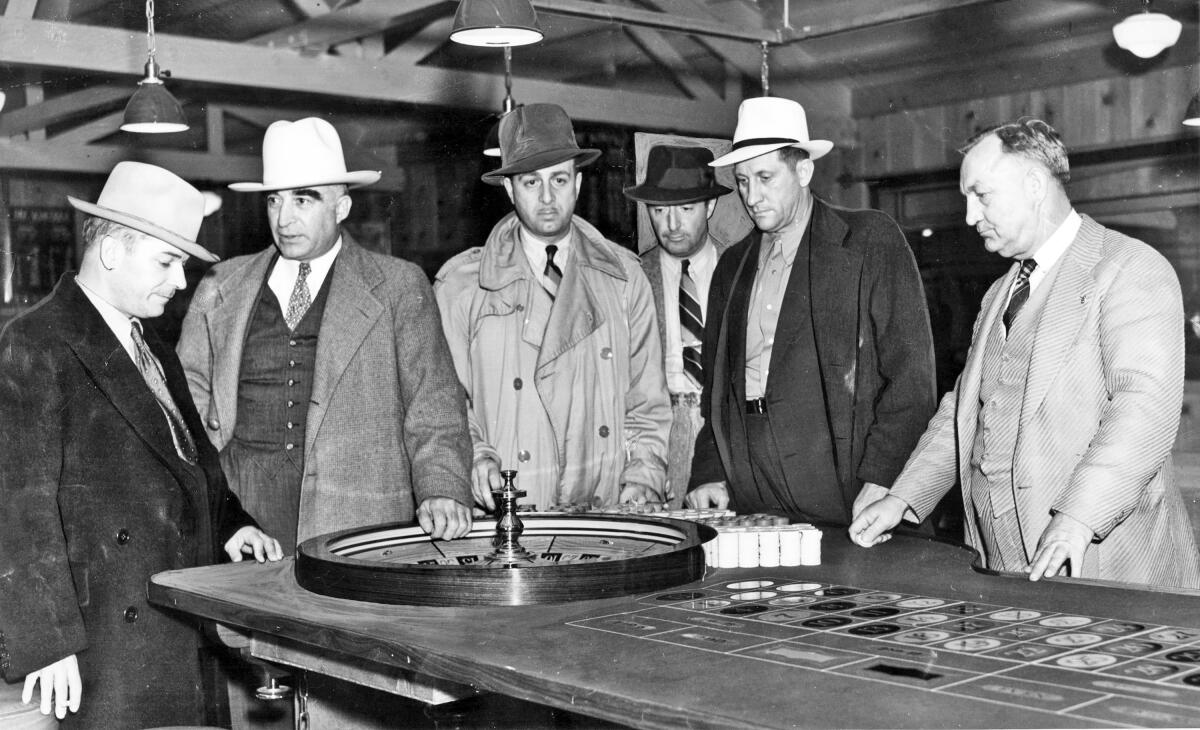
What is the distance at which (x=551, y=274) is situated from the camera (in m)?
4.31

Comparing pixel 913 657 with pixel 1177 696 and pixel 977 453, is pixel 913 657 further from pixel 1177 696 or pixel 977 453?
pixel 977 453

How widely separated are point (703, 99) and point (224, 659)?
3.73 metres

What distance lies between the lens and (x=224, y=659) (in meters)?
3.87

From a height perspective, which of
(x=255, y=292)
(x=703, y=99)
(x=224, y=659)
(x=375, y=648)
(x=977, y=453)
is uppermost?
(x=703, y=99)

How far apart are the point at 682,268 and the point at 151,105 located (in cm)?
201

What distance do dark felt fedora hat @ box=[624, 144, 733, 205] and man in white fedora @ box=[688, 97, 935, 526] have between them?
30.5 inches

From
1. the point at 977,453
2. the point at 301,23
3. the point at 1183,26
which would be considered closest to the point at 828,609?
the point at 977,453

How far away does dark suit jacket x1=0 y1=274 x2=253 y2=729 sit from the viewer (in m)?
2.60

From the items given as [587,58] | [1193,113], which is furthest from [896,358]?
[587,58]

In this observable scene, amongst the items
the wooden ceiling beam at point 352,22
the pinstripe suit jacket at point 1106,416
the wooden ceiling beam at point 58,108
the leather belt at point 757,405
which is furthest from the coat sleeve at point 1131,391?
the wooden ceiling beam at point 352,22

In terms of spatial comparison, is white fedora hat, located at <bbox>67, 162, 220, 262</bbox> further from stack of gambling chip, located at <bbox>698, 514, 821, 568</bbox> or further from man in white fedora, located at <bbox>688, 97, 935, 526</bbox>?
man in white fedora, located at <bbox>688, 97, 935, 526</bbox>

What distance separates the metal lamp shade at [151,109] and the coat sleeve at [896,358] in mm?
2597

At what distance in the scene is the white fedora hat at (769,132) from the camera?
12.9 feet

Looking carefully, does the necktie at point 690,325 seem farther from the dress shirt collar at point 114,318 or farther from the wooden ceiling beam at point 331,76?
the dress shirt collar at point 114,318
